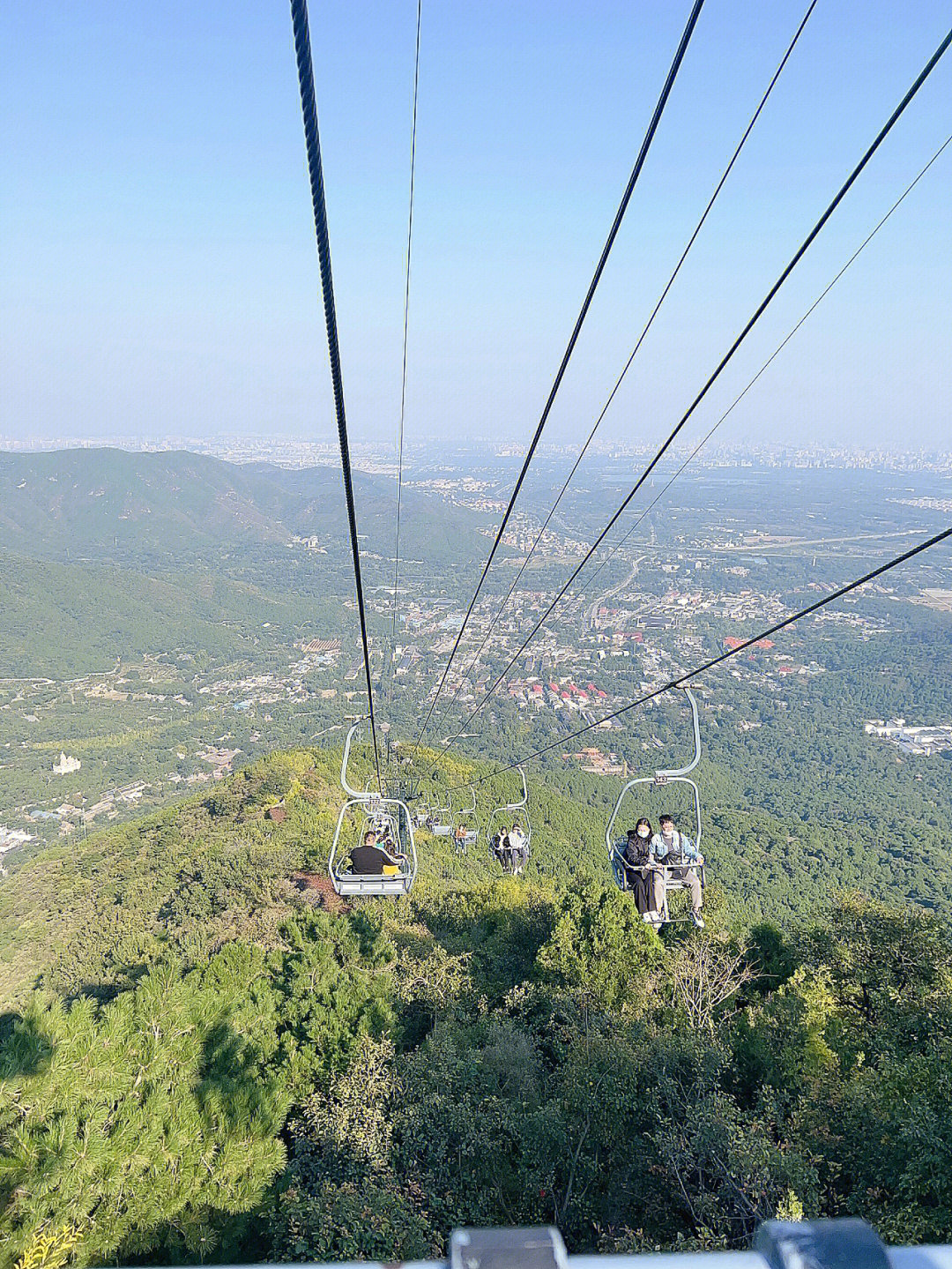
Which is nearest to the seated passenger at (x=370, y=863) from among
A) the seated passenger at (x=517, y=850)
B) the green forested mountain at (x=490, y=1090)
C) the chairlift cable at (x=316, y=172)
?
the green forested mountain at (x=490, y=1090)

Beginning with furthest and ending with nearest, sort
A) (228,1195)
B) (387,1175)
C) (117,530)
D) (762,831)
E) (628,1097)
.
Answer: (117,530) < (762,831) < (628,1097) < (387,1175) < (228,1195)

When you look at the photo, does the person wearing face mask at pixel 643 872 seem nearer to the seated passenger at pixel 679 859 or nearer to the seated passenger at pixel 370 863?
the seated passenger at pixel 679 859

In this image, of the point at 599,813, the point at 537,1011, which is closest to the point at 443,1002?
the point at 537,1011

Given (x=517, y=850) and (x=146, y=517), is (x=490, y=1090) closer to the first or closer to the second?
(x=517, y=850)

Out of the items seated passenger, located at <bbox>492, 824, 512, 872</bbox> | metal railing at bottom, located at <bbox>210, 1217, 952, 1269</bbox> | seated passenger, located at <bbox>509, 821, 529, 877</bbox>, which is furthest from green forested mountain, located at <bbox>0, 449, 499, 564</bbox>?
metal railing at bottom, located at <bbox>210, 1217, 952, 1269</bbox>

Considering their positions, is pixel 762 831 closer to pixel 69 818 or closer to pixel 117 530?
pixel 69 818

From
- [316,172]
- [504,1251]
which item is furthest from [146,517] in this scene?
[504,1251]
